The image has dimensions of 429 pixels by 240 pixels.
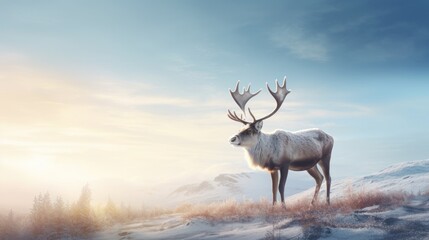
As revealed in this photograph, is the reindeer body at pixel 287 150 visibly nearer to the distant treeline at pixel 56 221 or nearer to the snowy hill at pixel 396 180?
the snowy hill at pixel 396 180

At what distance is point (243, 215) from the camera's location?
12.3 metres

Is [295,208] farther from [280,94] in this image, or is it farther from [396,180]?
[396,180]

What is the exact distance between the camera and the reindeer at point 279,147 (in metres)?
13.3

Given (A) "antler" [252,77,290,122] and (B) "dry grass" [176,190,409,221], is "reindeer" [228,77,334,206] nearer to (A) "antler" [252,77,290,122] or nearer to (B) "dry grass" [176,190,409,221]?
(A) "antler" [252,77,290,122]

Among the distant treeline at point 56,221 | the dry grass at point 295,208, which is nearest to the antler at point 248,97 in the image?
the dry grass at point 295,208

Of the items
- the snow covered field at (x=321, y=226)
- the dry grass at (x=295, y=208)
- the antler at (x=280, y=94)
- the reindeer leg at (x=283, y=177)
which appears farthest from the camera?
the antler at (x=280, y=94)

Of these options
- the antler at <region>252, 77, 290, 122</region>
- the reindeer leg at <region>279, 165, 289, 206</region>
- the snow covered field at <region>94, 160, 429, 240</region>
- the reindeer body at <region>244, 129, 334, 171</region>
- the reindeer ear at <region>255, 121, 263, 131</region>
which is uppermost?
the antler at <region>252, 77, 290, 122</region>

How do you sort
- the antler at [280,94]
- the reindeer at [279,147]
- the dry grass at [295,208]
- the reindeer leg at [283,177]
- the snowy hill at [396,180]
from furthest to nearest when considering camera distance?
the snowy hill at [396,180] → the antler at [280,94] → the reindeer at [279,147] → the reindeer leg at [283,177] → the dry grass at [295,208]

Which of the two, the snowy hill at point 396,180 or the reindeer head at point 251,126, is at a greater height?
the reindeer head at point 251,126

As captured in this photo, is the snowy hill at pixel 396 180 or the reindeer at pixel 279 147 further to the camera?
the snowy hill at pixel 396 180

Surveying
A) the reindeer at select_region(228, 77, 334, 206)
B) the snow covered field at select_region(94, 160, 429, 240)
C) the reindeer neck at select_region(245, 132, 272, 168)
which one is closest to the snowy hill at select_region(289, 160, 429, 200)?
the snow covered field at select_region(94, 160, 429, 240)

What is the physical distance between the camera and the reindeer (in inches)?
524

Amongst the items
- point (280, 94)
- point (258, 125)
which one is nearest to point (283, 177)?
point (258, 125)

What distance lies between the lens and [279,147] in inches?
530
